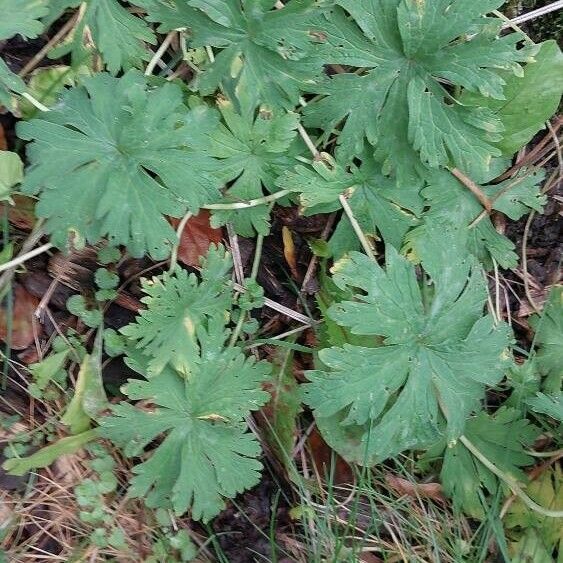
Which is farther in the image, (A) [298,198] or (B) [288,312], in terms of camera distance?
(B) [288,312]

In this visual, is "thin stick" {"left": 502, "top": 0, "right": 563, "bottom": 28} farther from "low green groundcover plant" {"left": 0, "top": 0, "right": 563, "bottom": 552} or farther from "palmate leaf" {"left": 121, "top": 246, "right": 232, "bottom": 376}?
"palmate leaf" {"left": 121, "top": 246, "right": 232, "bottom": 376}

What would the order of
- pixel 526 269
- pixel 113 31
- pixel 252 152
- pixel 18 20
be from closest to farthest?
pixel 18 20
pixel 113 31
pixel 252 152
pixel 526 269

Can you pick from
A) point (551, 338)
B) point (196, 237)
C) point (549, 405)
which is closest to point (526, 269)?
point (551, 338)

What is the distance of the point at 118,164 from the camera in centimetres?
165

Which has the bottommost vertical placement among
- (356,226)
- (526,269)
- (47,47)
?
(526,269)

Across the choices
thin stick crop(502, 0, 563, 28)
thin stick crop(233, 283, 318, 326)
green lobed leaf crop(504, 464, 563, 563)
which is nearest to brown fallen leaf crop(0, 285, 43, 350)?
thin stick crop(233, 283, 318, 326)

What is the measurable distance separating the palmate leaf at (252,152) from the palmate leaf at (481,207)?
43 centimetres

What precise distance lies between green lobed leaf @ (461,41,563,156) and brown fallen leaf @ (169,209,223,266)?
2.69 ft

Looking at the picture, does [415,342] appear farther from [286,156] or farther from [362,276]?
[286,156]

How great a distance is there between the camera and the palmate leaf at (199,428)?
1775 mm

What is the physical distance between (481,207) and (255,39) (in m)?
0.83

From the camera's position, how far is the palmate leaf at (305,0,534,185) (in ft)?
5.62

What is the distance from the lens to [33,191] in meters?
1.66

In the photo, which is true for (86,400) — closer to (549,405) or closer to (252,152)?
(252,152)
